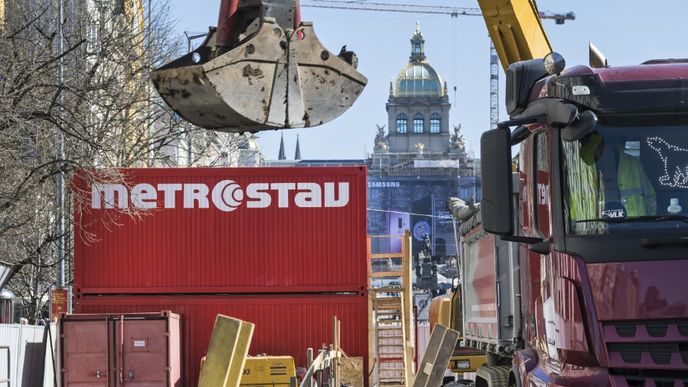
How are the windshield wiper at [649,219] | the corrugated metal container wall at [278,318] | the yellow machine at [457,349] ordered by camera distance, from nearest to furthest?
1. the windshield wiper at [649,219]
2. the yellow machine at [457,349]
3. the corrugated metal container wall at [278,318]

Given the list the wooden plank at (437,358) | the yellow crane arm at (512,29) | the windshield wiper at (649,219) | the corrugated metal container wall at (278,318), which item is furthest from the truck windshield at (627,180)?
the corrugated metal container wall at (278,318)

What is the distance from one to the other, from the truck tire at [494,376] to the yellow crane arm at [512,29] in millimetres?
3416

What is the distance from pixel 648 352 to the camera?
7828mm

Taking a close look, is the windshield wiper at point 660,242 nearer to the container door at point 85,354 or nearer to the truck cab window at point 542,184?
the truck cab window at point 542,184

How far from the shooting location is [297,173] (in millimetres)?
21031

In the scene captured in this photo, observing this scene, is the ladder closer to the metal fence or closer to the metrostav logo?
the metrostav logo

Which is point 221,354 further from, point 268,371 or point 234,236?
point 234,236

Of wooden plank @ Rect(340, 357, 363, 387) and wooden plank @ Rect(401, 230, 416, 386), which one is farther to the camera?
wooden plank @ Rect(401, 230, 416, 386)

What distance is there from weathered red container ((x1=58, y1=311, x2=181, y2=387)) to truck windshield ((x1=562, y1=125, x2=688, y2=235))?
41.3ft

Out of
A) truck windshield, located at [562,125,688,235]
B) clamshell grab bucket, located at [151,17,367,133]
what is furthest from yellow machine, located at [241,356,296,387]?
clamshell grab bucket, located at [151,17,367,133]

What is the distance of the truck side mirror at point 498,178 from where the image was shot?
823cm

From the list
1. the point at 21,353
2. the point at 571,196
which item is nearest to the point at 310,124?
the point at 571,196

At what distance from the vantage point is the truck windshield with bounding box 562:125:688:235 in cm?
808

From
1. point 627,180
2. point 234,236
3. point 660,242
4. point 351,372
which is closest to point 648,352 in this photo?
point 660,242
